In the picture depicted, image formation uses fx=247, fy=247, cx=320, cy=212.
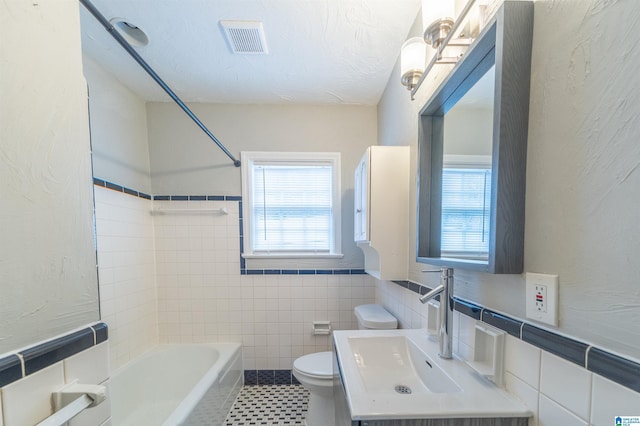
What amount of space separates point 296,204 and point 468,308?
161 centimetres

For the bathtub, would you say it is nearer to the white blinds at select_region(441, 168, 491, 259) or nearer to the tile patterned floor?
the tile patterned floor

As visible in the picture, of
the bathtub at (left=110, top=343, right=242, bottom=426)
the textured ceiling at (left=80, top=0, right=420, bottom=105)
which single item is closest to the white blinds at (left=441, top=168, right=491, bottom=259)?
the textured ceiling at (left=80, top=0, right=420, bottom=105)

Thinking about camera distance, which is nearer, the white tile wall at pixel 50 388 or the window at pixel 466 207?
the white tile wall at pixel 50 388

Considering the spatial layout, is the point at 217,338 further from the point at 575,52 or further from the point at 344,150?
the point at 575,52

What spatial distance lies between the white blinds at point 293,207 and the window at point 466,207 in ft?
4.19

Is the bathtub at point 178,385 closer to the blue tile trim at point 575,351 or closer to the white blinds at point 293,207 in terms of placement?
the white blinds at point 293,207

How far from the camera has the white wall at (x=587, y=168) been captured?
0.43 metres

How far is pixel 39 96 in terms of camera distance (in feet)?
1.73

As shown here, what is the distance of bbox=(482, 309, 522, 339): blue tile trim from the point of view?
2.17 ft

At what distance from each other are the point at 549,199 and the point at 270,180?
194 centimetres

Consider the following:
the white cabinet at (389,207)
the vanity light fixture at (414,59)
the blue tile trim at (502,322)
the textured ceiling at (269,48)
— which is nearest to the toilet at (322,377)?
the white cabinet at (389,207)

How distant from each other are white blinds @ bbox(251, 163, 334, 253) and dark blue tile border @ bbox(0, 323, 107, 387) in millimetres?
1596

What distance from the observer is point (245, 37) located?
145cm

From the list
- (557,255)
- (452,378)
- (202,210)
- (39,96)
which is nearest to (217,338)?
(202,210)
